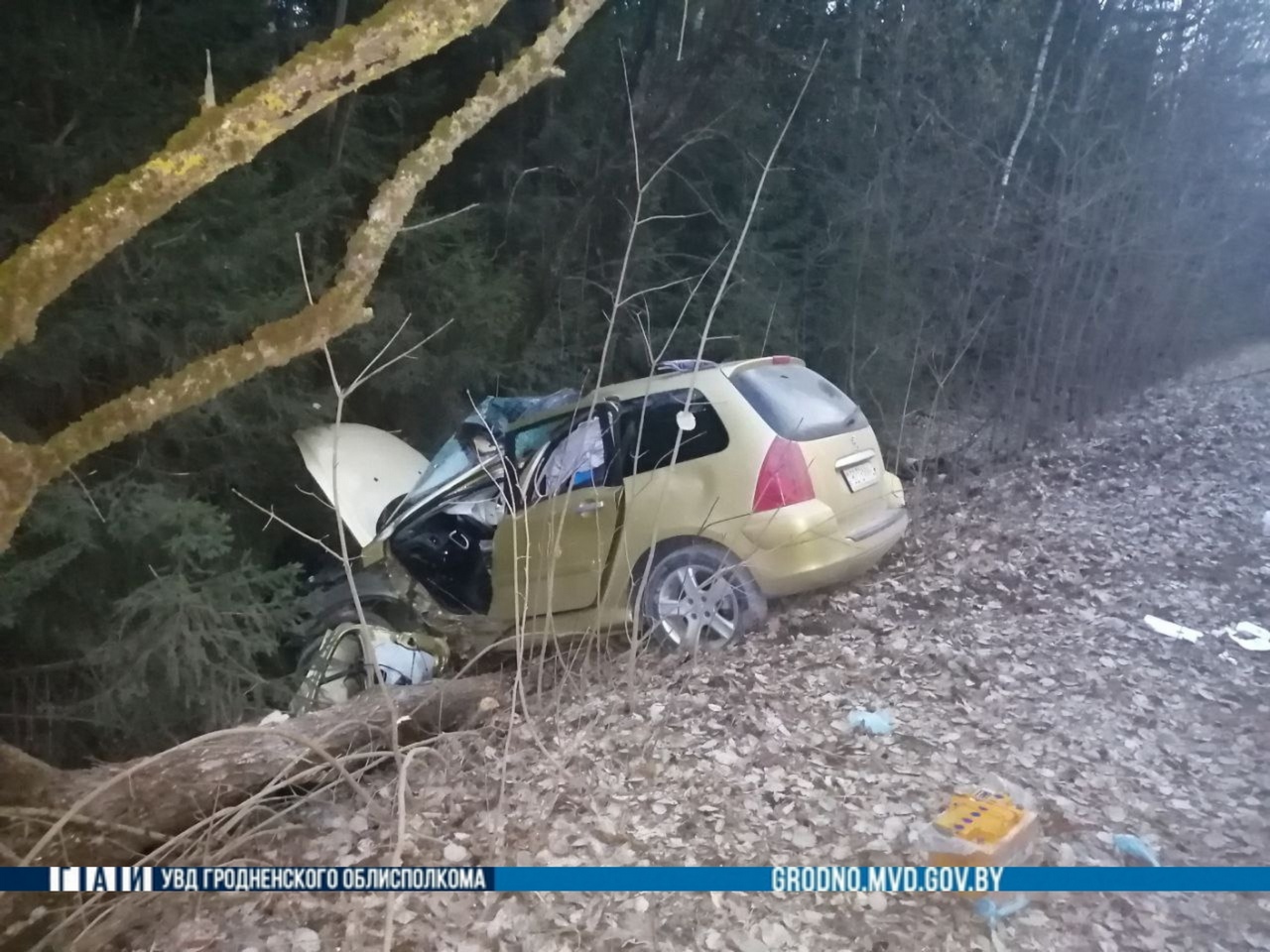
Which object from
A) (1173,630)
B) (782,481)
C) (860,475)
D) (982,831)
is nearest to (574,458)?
(782,481)

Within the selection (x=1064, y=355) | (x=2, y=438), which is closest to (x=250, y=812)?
(x=2, y=438)

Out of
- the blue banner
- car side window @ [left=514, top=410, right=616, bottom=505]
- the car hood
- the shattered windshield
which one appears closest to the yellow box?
the blue banner

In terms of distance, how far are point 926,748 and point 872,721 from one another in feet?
0.39

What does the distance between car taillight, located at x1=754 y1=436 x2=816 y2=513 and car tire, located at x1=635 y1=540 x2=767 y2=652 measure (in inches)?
6.2

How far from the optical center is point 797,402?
2.16 metres

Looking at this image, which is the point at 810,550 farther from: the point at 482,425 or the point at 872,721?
the point at 482,425

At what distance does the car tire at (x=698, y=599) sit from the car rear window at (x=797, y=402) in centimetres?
35

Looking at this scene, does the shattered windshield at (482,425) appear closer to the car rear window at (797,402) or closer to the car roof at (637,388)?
the car roof at (637,388)

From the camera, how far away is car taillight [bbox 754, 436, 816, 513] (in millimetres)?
2049

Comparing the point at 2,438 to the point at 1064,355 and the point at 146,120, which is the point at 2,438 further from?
the point at 1064,355

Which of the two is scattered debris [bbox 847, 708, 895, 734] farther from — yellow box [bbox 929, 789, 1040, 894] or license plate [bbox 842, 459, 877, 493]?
license plate [bbox 842, 459, 877, 493]

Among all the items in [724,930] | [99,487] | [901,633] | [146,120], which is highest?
[146,120]

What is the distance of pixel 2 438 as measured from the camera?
149 centimetres

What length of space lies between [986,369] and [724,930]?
4.66 feet
